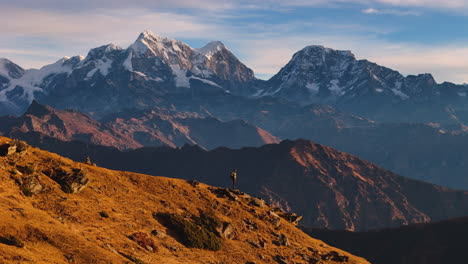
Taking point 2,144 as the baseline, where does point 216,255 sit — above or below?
below

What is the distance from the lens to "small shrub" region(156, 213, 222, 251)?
6769 cm

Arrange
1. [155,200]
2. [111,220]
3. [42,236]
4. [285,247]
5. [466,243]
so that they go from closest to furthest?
[42,236] < [111,220] < [155,200] < [285,247] < [466,243]

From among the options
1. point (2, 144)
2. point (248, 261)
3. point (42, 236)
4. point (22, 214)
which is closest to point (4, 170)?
point (2, 144)

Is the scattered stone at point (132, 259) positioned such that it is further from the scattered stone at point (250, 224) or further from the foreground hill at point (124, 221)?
the scattered stone at point (250, 224)

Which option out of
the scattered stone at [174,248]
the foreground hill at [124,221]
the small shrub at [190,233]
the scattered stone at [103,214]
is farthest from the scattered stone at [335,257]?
the scattered stone at [103,214]

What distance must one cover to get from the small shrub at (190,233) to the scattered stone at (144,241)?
636 centimetres

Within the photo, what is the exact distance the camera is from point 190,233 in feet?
224

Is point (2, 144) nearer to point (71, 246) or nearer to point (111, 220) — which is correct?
point (111, 220)

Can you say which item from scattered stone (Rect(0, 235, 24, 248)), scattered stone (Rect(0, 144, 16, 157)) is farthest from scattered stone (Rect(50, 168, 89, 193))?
scattered stone (Rect(0, 235, 24, 248))

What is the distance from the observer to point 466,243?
634ft

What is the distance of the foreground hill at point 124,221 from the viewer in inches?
1972

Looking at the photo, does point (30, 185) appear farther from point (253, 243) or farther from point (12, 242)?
point (253, 243)

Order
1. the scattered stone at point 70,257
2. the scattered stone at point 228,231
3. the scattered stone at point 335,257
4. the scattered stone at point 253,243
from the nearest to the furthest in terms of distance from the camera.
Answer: the scattered stone at point 70,257 → the scattered stone at point 228,231 → the scattered stone at point 253,243 → the scattered stone at point 335,257

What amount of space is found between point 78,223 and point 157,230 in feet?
36.8
